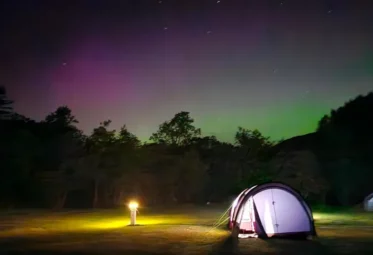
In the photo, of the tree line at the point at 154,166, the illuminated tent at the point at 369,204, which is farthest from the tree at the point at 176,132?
the illuminated tent at the point at 369,204

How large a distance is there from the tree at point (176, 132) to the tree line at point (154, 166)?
14.0ft

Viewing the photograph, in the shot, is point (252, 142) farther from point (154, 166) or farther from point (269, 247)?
point (269, 247)

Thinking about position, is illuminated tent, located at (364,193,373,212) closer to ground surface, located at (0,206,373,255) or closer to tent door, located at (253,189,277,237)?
ground surface, located at (0,206,373,255)

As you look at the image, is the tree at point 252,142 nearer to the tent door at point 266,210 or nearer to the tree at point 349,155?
the tree at point 349,155

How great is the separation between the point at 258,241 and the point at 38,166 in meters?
26.9

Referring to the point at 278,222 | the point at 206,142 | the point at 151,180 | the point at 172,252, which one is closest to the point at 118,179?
the point at 151,180

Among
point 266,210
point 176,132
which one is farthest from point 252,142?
point 266,210

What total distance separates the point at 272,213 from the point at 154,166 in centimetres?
2724

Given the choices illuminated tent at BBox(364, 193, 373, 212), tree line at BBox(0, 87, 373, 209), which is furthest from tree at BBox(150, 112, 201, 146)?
illuminated tent at BBox(364, 193, 373, 212)

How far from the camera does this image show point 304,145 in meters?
50.5

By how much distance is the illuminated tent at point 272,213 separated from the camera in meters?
20.2

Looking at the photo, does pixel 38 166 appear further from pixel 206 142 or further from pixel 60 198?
pixel 206 142

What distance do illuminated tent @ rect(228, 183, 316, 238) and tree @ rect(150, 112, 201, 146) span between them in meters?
34.7

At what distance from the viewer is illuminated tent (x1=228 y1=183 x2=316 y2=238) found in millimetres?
20188
